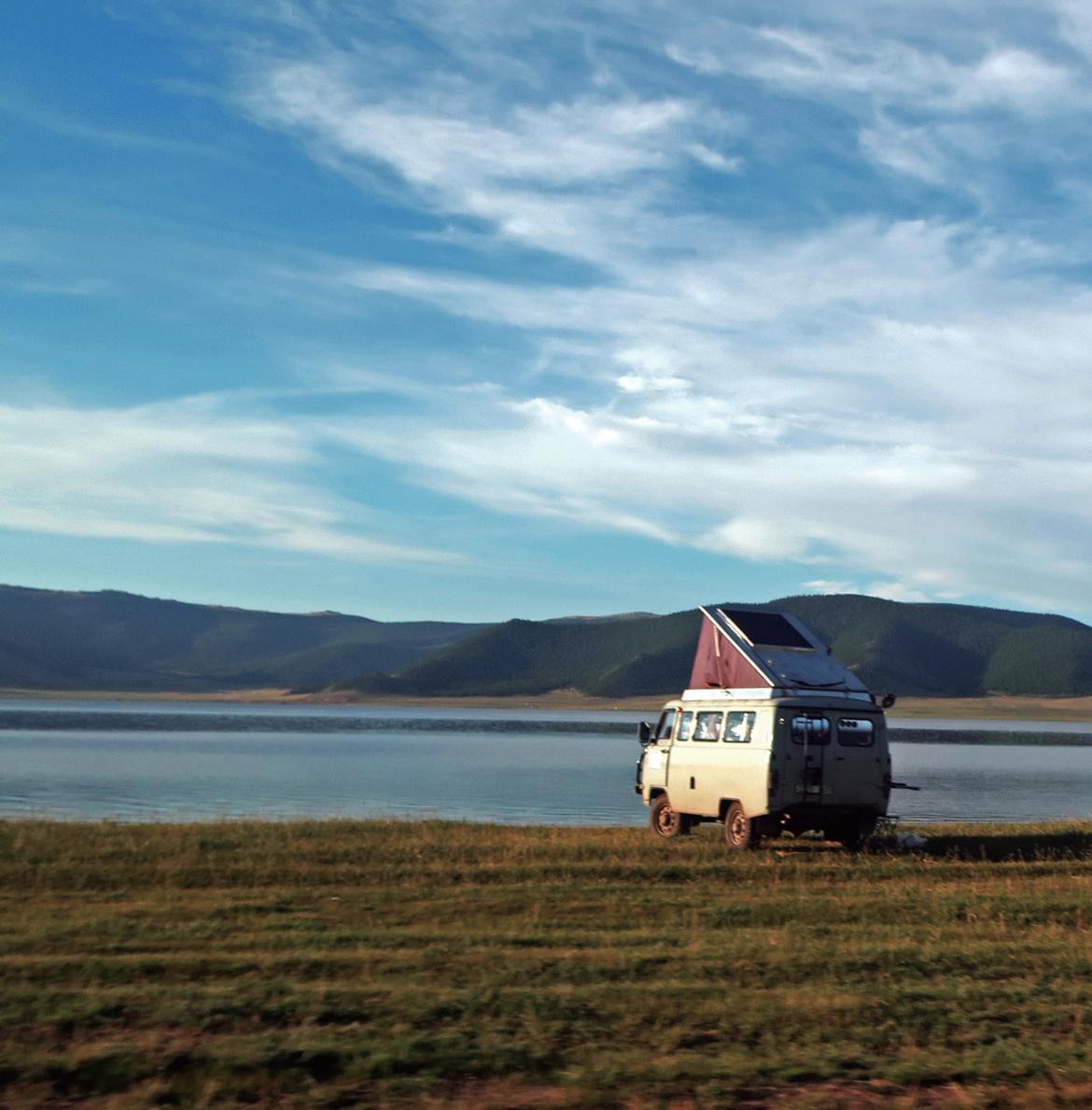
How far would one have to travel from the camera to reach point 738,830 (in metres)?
22.1

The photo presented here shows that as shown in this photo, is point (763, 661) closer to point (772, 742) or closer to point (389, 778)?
point (772, 742)

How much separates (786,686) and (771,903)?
22.8ft

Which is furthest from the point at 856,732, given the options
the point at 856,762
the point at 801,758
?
the point at 801,758

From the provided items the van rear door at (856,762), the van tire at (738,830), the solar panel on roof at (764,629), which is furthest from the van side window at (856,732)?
the van tire at (738,830)

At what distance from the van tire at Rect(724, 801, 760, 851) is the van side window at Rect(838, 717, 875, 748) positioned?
6.84ft

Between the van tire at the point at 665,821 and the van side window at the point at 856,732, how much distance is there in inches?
149

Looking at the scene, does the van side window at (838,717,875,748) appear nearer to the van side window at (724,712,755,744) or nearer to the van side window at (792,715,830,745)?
the van side window at (792,715,830,745)

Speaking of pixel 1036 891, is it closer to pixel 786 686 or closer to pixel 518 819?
pixel 786 686

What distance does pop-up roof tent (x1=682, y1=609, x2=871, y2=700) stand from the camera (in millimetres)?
22328

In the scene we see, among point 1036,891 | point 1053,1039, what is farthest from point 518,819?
point 1053,1039

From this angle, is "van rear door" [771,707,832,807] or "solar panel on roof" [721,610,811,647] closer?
"van rear door" [771,707,832,807]

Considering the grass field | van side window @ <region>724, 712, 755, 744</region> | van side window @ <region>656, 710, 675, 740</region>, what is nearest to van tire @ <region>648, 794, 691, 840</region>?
van side window @ <region>656, 710, 675, 740</region>

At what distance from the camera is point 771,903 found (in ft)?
50.3

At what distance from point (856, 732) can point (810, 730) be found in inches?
40.7
